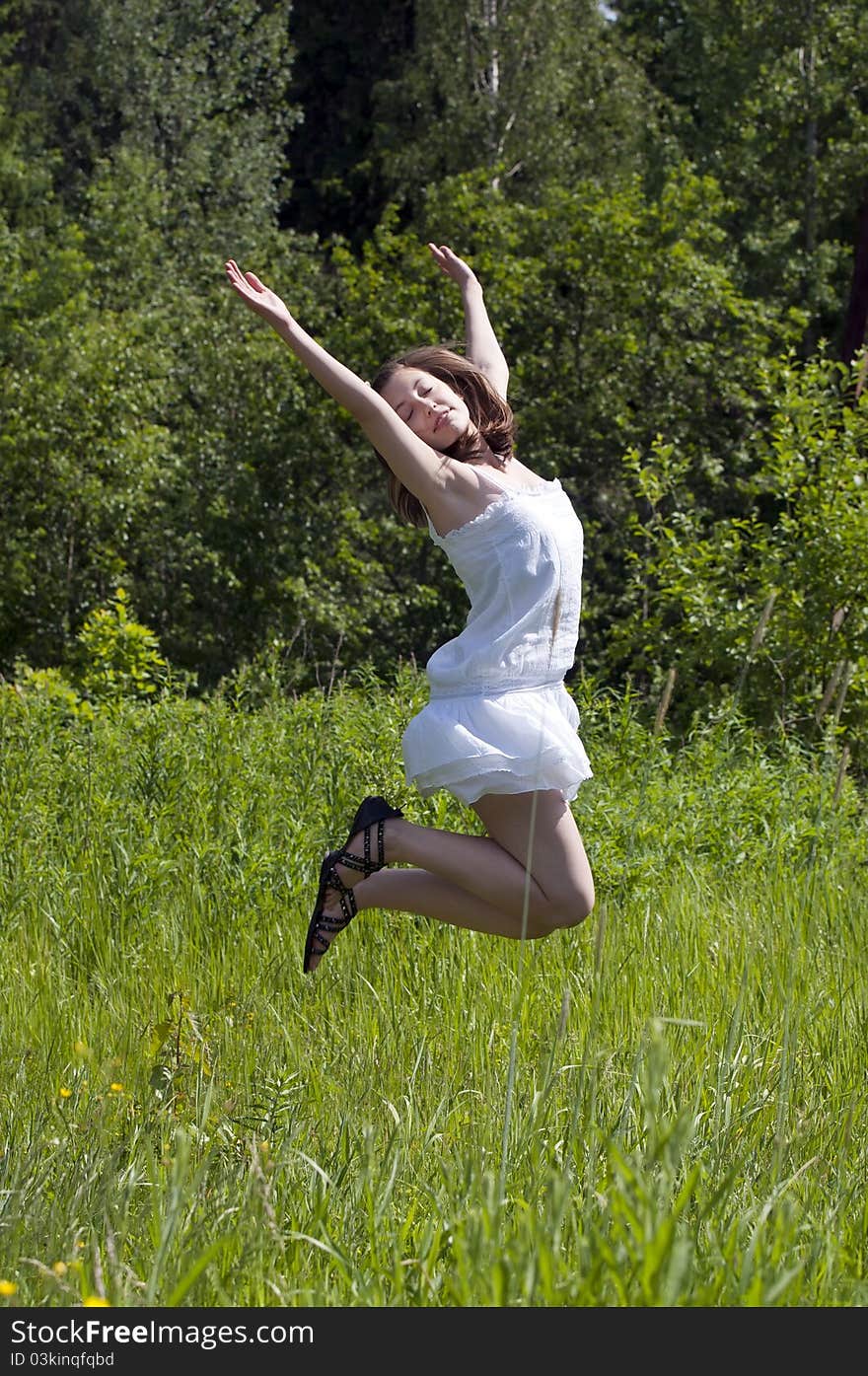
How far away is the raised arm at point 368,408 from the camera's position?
314cm

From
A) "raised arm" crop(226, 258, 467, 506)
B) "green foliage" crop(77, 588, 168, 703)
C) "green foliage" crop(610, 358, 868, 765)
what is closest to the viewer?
"raised arm" crop(226, 258, 467, 506)

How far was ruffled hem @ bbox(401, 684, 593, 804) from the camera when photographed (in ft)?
10.7

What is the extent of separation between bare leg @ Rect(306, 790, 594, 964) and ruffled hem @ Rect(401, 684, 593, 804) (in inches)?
3.0

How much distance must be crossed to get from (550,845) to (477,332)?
4.94 feet

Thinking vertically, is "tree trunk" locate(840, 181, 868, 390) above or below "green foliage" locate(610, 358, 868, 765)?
above

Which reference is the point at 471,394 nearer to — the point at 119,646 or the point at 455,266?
the point at 455,266

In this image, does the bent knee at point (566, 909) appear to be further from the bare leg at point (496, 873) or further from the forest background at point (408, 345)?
the forest background at point (408, 345)

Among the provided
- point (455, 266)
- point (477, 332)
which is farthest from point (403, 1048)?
point (455, 266)

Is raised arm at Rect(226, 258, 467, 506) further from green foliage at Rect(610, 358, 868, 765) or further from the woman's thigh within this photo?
green foliage at Rect(610, 358, 868, 765)

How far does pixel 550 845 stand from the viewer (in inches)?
130

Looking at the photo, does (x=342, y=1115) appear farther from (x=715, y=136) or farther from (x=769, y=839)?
(x=715, y=136)

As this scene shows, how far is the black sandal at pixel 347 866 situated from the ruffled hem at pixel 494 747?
0.58 feet

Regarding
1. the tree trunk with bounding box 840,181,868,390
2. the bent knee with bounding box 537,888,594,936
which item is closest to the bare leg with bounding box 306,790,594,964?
the bent knee with bounding box 537,888,594,936

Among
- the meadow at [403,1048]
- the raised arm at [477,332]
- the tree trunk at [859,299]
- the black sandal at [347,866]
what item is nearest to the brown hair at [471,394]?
the raised arm at [477,332]
